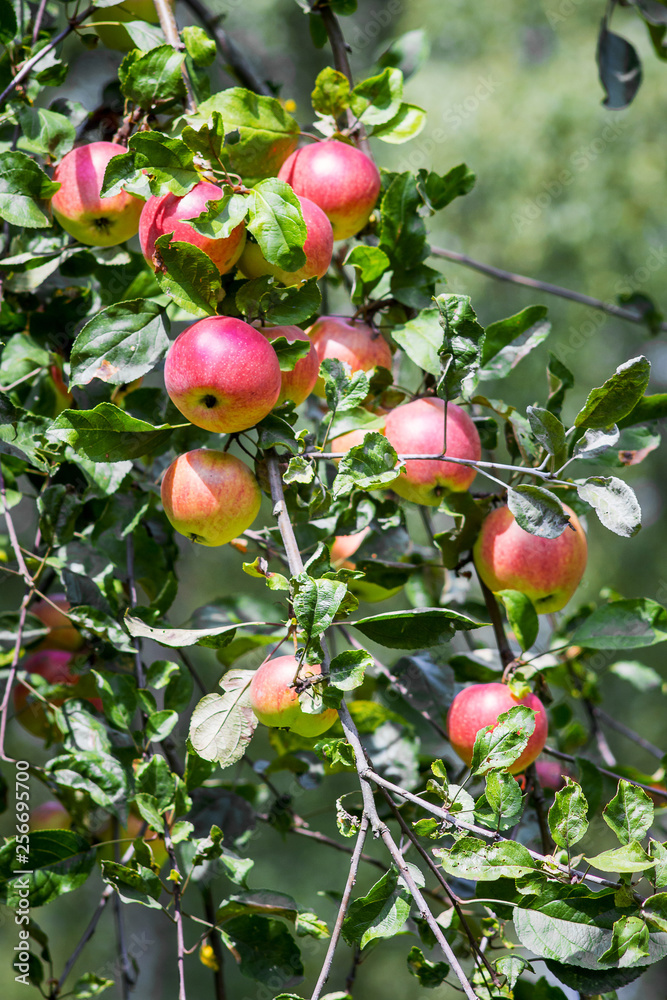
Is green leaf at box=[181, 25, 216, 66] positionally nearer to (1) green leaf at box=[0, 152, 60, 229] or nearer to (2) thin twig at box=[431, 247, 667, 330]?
(1) green leaf at box=[0, 152, 60, 229]

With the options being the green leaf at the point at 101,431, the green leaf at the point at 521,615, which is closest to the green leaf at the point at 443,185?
the green leaf at the point at 521,615

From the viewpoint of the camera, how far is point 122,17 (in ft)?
2.83

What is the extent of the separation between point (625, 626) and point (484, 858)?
1.11 feet

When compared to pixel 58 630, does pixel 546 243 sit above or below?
below

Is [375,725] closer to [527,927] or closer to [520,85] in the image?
[527,927]

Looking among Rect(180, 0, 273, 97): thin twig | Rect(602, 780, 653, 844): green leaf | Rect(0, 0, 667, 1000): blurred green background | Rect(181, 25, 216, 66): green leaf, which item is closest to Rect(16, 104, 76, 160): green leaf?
Rect(181, 25, 216, 66): green leaf

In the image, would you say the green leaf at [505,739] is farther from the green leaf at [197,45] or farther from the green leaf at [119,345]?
the green leaf at [197,45]

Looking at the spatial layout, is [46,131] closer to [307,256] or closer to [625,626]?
[307,256]

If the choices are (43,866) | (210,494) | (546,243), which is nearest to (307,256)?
(210,494)

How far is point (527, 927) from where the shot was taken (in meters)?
0.49

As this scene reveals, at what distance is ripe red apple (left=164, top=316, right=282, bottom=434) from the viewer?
0.55 meters

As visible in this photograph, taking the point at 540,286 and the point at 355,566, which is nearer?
the point at 355,566

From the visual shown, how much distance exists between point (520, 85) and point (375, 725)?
4359 millimetres

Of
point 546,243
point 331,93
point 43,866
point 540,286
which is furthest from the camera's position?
point 546,243
